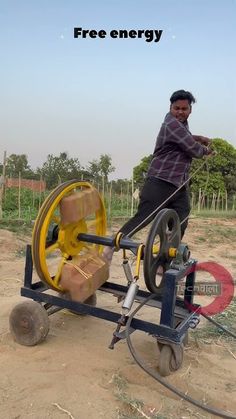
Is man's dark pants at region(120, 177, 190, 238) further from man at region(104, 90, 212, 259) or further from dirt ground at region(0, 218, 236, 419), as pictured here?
dirt ground at region(0, 218, 236, 419)

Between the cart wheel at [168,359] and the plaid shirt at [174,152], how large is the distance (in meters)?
1.51

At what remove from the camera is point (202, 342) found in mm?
3436

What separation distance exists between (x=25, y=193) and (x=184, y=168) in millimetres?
13914

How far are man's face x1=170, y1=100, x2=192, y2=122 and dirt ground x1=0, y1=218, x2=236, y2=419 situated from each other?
183 cm

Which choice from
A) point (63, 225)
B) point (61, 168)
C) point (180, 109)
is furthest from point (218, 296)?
point (61, 168)

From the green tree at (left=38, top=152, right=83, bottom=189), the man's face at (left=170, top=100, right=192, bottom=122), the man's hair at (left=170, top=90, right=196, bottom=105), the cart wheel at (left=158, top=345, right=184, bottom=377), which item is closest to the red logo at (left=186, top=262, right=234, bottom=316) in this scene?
the cart wheel at (left=158, top=345, right=184, bottom=377)

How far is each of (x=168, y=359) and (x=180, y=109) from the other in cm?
212

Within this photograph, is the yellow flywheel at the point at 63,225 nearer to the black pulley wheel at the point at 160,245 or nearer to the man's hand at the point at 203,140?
the black pulley wheel at the point at 160,245

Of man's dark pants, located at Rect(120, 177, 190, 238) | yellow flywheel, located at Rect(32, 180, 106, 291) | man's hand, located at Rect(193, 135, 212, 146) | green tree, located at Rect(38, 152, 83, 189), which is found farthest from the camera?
green tree, located at Rect(38, 152, 83, 189)

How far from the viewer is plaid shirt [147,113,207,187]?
3.62 meters

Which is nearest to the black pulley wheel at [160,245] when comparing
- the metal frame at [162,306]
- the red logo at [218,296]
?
the metal frame at [162,306]

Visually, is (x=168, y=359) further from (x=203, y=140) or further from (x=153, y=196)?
(x=203, y=140)

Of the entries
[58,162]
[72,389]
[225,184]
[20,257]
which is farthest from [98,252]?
[225,184]

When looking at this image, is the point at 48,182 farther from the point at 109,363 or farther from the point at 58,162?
the point at 109,363
